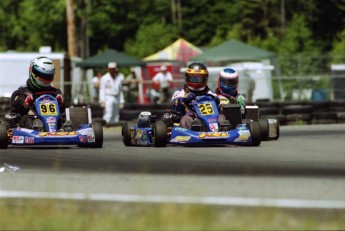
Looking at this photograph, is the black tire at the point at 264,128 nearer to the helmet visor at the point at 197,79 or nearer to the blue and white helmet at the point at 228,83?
the blue and white helmet at the point at 228,83

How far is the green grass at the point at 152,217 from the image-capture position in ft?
22.4

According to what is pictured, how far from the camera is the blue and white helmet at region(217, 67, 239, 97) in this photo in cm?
1642

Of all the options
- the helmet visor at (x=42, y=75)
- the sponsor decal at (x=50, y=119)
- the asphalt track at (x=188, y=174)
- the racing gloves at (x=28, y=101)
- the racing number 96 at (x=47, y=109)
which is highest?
the helmet visor at (x=42, y=75)

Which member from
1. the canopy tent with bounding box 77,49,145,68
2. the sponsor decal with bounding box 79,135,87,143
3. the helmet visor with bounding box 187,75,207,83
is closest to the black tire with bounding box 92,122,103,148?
the sponsor decal with bounding box 79,135,87,143

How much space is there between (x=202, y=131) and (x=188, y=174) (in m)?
4.56

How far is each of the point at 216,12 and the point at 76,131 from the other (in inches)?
2557

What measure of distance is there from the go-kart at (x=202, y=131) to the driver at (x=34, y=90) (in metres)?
1.43

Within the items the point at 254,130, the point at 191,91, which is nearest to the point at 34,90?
the point at 191,91

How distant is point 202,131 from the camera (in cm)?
1491

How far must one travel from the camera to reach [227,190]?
876cm

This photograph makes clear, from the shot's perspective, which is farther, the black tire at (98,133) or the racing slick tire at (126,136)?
the racing slick tire at (126,136)

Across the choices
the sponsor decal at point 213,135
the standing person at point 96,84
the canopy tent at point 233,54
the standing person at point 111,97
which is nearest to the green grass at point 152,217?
the sponsor decal at point 213,135

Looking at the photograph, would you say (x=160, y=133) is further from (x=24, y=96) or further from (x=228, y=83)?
(x=228, y=83)

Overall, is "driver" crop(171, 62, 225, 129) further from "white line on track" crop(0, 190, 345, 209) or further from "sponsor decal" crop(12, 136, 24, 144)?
"white line on track" crop(0, 190, 345, 209)
